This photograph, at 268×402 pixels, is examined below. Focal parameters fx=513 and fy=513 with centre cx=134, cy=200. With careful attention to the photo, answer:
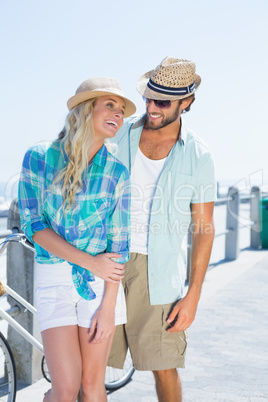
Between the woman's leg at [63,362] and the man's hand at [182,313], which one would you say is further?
the man's hand at [182,313]

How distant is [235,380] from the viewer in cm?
411

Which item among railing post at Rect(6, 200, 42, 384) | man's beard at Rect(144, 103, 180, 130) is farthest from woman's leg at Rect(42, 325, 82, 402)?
railing post at Rect(6, 200, 42, 384)

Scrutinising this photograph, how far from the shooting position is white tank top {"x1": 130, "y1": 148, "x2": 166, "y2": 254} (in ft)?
9.66

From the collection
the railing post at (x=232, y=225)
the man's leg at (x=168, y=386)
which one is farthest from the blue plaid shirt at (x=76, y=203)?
the railing post at (x=232, y=225)

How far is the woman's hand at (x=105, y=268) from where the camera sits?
7.96 feet

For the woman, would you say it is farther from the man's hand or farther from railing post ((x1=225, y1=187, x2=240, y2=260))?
railing post ((x1=225, y1=187, x2=240, y2=260))

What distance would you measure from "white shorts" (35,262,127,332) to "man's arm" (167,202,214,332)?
0.64m

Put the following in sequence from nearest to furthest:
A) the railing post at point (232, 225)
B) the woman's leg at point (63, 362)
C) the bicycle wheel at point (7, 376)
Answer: the woman's leg at point (63, 362)
the bicycle wheel at point (7, 376)
the railing post at point (232, 225)

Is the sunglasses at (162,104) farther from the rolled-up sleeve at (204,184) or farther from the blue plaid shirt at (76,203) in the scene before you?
the blue plaid shirt at (76,203)

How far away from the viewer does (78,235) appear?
8.04 ft

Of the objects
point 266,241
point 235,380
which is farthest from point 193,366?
point 266,241

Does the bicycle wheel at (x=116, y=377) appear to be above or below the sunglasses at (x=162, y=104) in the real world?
below

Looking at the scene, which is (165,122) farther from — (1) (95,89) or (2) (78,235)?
(2) (78,235)

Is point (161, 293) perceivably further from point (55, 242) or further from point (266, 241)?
point (266, 241)
